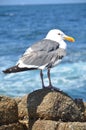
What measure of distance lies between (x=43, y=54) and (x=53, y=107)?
0.73 m

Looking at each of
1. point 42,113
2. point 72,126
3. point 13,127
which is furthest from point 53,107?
point 13,127

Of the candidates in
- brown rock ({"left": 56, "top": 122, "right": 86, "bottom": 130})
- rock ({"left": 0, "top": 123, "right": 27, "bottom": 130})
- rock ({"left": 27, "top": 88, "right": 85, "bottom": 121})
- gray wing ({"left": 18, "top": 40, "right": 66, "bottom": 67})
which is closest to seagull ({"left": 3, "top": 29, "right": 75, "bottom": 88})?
gray wing ({"left": 18, "top": 40, "right": 66, "bottom": 67})

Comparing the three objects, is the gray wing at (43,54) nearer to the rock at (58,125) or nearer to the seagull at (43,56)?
the seagull at (43,56)

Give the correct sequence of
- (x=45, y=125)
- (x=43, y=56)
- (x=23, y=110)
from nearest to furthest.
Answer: (x=45, y=125), (x=23, y=110), (x=43, y=56)

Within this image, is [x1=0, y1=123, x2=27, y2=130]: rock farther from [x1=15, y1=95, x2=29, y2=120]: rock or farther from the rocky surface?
[x1=15, y1=95, x2=29, y2=120]: rock

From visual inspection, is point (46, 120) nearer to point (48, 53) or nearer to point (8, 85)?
point (48, 53)

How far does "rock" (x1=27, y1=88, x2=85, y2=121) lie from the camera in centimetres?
617

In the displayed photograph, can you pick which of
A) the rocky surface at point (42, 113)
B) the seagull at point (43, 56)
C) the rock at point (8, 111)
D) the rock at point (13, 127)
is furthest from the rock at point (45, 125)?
the seagull at point (43, 56)

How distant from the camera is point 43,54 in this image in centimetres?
650

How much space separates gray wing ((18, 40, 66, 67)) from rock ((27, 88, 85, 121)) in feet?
1.26

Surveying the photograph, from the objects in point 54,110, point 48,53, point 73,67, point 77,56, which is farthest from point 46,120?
point 77,56

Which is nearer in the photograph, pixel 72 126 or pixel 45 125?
pixel 72 126

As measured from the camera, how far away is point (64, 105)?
247 inches

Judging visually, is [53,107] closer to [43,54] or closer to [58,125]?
[58,125]
